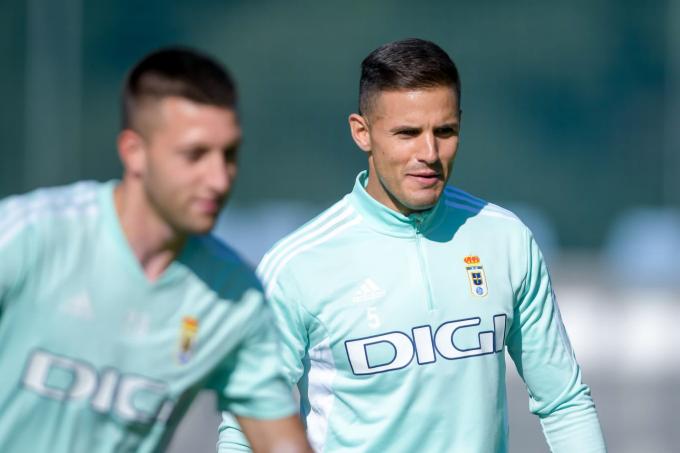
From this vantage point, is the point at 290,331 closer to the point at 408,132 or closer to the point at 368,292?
the point at 368,292

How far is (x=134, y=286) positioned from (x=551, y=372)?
1745mm

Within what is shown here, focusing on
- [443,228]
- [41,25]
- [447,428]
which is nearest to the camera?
[447,428]

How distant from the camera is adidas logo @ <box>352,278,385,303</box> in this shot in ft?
15.0

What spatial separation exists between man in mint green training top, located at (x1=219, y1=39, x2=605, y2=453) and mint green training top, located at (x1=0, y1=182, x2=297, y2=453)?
85cm

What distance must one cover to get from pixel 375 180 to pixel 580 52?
19575 mm

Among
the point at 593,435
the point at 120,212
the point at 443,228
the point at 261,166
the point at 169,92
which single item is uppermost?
the point at 169,92

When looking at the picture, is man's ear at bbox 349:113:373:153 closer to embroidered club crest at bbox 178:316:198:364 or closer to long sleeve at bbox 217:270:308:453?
long sleeve at bbox 217:270:308:453

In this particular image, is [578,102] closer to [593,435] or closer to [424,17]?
[424,17]

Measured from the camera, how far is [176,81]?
11.0 ft

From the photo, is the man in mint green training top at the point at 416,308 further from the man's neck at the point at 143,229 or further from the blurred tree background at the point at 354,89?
the blurred tree background at the point at 354,89

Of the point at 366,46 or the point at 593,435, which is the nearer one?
the point at 593,435

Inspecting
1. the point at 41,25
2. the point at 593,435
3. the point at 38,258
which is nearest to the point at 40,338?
the point at 38,258

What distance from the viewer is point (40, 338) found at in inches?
130

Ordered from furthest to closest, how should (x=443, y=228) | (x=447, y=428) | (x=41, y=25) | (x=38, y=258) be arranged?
(x=41, y=25), (x=443, y=228), (x=447, y=428), (x=38, y=258)
